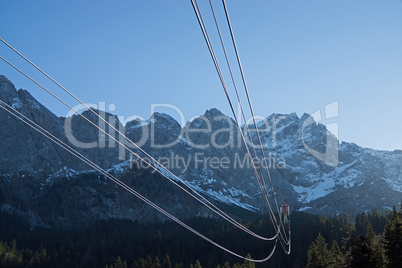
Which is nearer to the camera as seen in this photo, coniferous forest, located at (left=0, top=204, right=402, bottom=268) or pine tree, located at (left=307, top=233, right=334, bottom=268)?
pine tree, located at (left=307, top=233, right=334, bottom=268)

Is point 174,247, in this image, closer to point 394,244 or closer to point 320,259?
point 320,259

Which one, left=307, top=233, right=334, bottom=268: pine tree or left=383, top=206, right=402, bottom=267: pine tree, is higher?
left=383, top=206, right=402, bottom=267: pine tree

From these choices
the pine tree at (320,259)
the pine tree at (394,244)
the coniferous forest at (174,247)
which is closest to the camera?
the pine tree at (394,244)

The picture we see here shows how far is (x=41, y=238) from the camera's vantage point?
563ft

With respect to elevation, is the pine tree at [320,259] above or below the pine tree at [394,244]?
below

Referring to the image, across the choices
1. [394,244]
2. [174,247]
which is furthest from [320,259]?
[174,247]

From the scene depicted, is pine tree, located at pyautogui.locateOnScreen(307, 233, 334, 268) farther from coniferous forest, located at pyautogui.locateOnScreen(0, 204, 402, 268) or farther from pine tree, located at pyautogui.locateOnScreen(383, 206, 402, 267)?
coniferous forest, located at pyautogui.locateOnScreen(0, 204, 402, 268)

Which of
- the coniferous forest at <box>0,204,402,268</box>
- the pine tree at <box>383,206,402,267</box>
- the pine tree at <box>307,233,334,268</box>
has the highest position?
the pine tree at <box>383,206,402,267</box>

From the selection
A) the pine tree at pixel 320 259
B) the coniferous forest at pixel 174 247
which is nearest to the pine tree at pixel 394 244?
the pine tree at pixel 320 259

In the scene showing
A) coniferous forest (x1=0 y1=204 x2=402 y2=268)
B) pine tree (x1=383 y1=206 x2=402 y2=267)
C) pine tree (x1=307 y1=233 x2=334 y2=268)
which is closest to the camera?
pine tree (x1=383 y1=206 x2=402 y2=267)

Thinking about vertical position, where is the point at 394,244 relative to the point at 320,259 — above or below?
above

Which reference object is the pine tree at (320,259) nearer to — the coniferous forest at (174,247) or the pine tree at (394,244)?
the pine tree at (394,244)

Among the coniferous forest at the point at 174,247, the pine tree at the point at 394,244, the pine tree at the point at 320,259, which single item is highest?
the pine tree at the point at 394,244

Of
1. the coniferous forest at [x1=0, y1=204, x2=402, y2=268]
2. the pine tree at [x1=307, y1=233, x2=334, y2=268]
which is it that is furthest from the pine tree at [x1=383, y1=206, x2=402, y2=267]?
the coniferous forest at [x1=0, y1=204, x2=402, y2=268]
